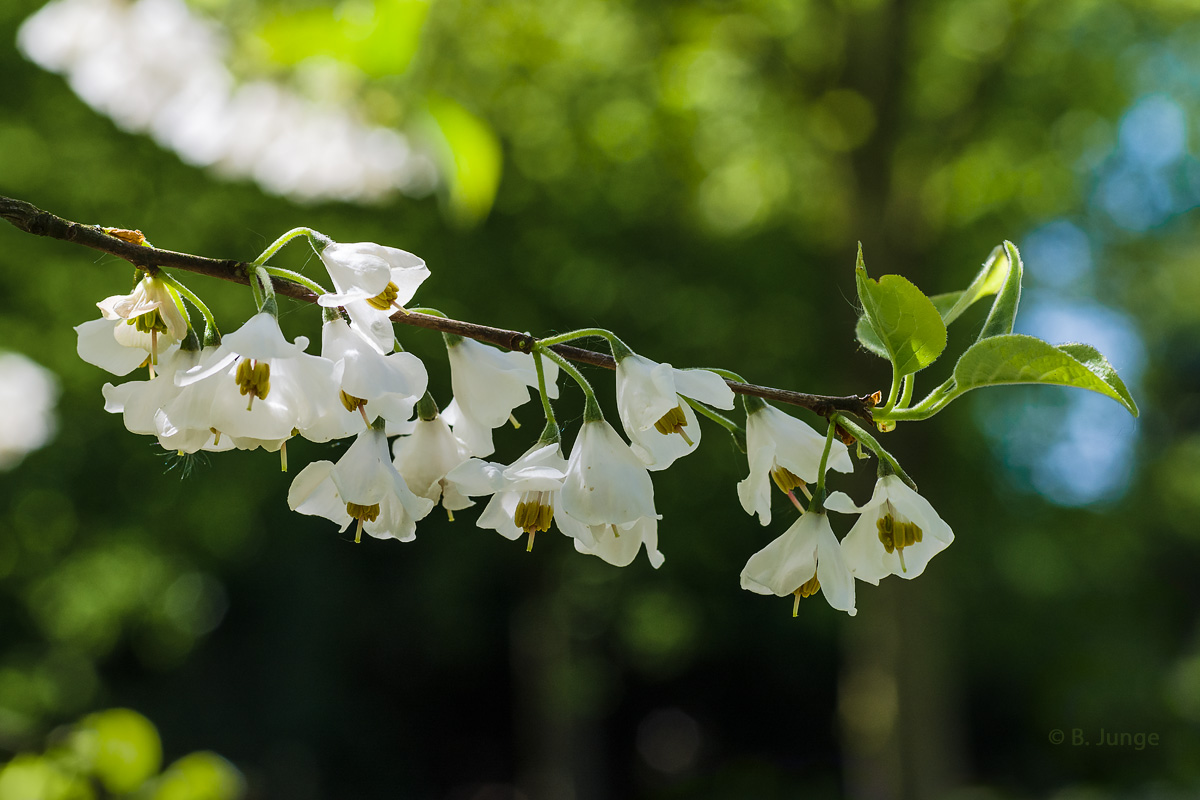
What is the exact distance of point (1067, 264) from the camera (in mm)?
8492

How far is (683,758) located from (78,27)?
13.8 meters

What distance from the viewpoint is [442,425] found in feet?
2.86

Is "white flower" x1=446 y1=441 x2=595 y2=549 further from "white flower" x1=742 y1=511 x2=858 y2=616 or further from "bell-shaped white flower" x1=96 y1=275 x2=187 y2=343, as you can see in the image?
"bell-shaped white flower" x1=96 y1=275 x2=187 y2=343

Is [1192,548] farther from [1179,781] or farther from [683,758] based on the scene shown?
[683,758]

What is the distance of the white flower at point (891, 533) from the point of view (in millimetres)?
798

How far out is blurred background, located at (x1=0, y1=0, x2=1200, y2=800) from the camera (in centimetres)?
635

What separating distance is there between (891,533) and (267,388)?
1.85ft

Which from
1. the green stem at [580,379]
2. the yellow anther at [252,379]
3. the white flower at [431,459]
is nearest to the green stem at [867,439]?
the green stem at [580,379]

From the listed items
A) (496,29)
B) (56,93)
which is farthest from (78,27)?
(56,93)

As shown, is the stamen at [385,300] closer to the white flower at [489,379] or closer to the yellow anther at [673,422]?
the white flower at [489,379]

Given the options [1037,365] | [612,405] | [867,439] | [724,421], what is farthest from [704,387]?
[612,405]

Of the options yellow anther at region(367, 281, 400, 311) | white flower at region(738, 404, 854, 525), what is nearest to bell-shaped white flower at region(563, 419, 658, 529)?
white flower at region(738, 404, 854, 525)

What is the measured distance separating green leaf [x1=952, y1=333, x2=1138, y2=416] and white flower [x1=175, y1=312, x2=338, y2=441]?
0.50 m

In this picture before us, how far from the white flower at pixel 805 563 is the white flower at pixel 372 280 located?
396 mm
